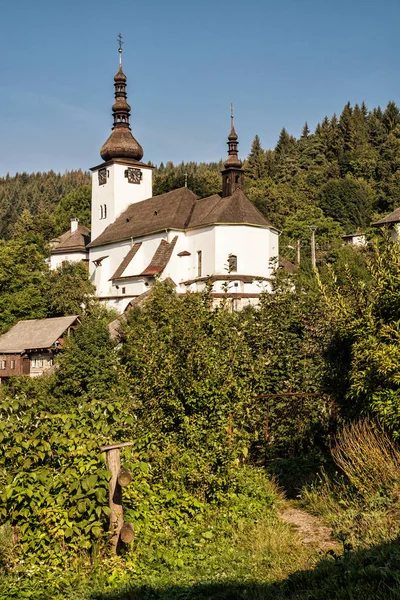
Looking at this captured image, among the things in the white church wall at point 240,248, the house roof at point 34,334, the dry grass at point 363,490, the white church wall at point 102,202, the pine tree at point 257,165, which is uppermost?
the pine tree at point 257,165

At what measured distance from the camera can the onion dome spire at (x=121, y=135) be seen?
58.1 m

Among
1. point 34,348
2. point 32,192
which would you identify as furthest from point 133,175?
point 32,192

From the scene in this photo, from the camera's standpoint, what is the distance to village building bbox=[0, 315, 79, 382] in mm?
44469

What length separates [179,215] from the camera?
52156 millimetres

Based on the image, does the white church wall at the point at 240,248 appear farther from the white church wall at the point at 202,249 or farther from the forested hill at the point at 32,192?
the forested hill at the point at 32,192

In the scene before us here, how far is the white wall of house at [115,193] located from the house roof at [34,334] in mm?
14742

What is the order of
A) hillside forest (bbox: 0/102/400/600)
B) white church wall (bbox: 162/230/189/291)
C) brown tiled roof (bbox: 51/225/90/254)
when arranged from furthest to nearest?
brown tiled roof (bbox: 51/225/90/254), white church wall (bbox: 162/230/189/291), hillside forest (bbox: 0/102/400/600)

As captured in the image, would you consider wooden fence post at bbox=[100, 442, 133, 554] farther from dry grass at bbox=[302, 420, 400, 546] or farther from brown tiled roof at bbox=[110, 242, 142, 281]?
brown tiled roof at bbox=[110, 242, 142, 281]

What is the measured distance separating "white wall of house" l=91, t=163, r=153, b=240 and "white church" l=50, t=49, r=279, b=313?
87 mm

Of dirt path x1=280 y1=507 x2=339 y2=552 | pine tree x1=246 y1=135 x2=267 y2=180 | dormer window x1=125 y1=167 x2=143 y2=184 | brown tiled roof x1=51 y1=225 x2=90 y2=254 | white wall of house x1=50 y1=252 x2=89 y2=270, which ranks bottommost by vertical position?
dirt path x1=280 y1=507 x2=339 y2=552

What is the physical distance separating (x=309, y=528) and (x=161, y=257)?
42.6 m

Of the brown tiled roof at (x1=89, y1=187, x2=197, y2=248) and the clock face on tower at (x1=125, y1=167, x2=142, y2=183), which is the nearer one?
the brown tiled roof at (x1=89, y1=187, x2=197, y2=248)

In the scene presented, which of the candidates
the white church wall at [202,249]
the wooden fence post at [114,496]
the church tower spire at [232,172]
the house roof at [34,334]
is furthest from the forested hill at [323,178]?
the wooden fence post at [114,496]

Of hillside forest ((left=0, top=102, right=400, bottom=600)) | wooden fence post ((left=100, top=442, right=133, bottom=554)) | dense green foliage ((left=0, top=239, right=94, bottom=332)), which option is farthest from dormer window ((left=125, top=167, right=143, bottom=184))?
wooden fence post ((left=100, top=442, right=133, bottom=554))
